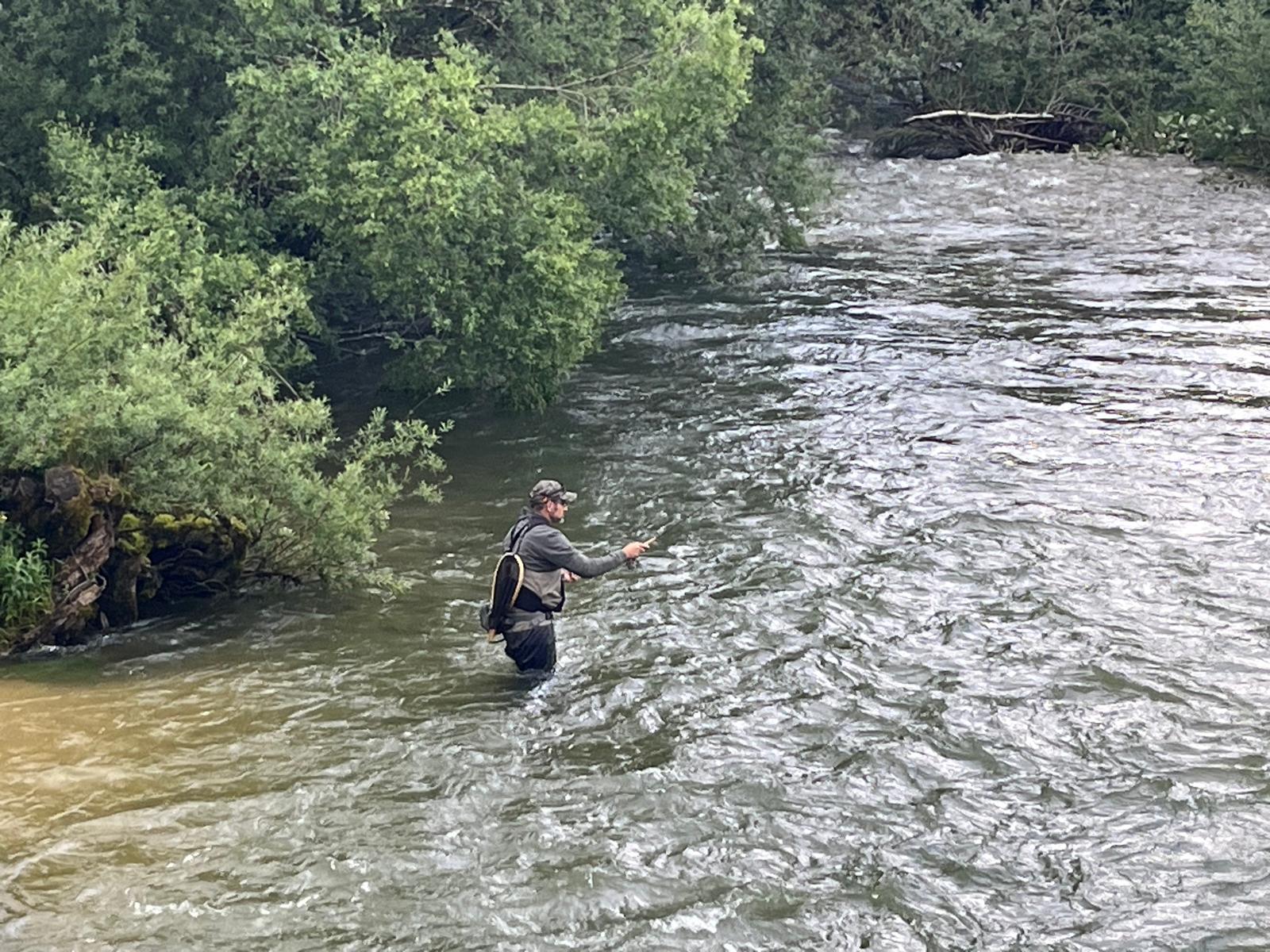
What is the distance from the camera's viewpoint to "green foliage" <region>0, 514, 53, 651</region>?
11422 millimetres

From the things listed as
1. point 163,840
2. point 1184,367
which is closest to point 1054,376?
point 1184,367

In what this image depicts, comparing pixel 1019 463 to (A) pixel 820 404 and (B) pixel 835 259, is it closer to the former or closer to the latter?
(A) pixel 820 404

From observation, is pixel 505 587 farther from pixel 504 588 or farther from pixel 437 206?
pixel 437 206

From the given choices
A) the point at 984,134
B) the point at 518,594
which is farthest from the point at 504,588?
the point at 984,134

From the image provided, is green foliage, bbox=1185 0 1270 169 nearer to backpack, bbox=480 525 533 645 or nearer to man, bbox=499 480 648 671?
man, bbox=499 480 648 671

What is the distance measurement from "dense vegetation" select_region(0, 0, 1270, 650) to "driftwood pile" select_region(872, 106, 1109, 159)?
12637 millimetres

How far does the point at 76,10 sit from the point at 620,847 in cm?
1361

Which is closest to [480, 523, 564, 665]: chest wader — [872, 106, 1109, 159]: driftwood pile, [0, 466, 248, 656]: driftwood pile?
[0, 466, 248, 656]: driftwood pile

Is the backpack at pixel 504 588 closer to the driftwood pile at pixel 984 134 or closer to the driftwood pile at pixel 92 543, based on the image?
the driftwood pile at pixel 92 543

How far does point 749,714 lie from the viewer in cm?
1061

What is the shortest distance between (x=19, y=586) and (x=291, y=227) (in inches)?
324

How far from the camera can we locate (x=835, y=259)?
87.8 feet

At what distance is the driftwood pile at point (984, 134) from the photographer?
1334 inches

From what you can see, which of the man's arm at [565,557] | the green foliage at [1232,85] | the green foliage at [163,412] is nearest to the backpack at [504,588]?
the man's arm at [565,557]
